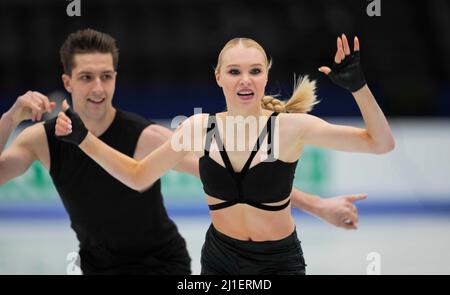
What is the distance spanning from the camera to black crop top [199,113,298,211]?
3.21 meters

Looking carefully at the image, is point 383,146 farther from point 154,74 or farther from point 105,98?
point 154,74

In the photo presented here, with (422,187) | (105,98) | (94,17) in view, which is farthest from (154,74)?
(105,98)

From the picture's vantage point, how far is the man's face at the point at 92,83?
3.92 m

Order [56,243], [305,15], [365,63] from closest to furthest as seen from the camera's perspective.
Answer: [56,243] → [365,63] → [305,15]

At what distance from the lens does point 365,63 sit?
26.7 ft

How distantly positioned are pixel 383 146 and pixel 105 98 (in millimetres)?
1607

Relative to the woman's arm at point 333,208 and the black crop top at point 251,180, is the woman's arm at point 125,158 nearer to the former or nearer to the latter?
the black crop top at point 251,180

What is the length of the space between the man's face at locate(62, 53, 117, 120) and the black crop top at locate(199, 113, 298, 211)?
922 mm

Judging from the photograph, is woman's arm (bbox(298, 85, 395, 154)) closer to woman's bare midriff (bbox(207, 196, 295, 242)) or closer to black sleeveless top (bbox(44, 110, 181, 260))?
woman's bare midriff (bbox(207, 196, 295, 242))

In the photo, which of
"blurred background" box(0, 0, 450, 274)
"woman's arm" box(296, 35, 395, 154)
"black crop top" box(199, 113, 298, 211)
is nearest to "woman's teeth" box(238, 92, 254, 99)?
"black crop top" box(199, 113, 298, 211)

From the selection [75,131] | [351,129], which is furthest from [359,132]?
[75,131]

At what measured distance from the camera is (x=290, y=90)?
7.61 m

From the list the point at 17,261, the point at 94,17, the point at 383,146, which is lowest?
the point at 17,261

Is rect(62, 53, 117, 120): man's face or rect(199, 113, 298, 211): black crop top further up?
rect(62, 53, 117, 120): man's face
